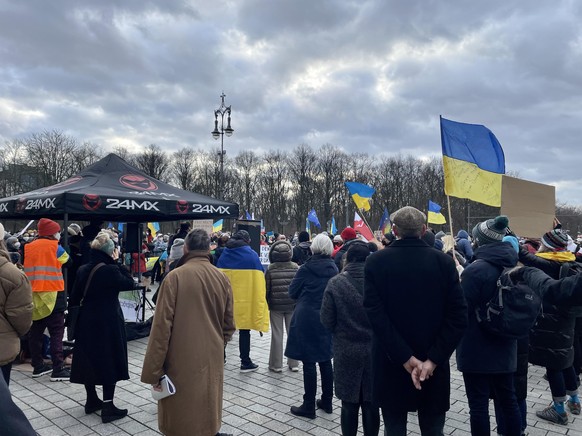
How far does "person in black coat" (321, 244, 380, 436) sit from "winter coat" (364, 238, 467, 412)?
86cm

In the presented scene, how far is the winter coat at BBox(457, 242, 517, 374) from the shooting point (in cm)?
356

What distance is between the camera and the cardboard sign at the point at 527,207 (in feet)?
16.7

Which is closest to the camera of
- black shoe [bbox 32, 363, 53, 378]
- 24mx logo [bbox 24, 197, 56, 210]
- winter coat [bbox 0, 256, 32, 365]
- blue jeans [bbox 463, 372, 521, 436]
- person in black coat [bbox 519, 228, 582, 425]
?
blue jeans [bbox 463, 372, 521, 436]

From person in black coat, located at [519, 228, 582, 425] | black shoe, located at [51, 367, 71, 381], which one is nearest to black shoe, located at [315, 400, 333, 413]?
person in black coat, located at [519, 228, 582, 425]

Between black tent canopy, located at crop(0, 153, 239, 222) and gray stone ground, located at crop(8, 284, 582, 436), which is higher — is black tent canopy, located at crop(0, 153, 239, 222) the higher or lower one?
the higher one

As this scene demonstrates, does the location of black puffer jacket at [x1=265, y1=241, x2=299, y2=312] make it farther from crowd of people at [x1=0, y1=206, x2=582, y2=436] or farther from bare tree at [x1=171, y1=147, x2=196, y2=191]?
bare tree at [x1=171, y1=147, x2=196, y2=191]

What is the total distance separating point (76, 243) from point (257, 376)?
4154 mm

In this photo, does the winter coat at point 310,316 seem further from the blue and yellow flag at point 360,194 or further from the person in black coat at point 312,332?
the blue and yellow flag at point 360,194

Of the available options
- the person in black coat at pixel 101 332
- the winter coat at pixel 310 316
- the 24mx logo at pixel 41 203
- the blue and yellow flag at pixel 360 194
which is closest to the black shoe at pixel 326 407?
the winter coat at pixel 310 316

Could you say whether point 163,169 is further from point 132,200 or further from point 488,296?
point 488,296

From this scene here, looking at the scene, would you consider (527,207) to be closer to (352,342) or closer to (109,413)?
(352,342)

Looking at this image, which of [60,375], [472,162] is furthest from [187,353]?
[472,162]

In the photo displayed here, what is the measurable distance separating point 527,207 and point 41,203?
6.88 meters

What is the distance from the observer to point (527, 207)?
5.17 m
